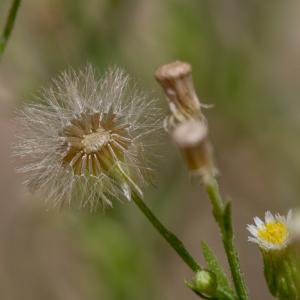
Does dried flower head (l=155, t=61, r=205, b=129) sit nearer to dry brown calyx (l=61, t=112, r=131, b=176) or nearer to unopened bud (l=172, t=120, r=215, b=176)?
unopened bud (l=172, t=120, r=215, b=176)

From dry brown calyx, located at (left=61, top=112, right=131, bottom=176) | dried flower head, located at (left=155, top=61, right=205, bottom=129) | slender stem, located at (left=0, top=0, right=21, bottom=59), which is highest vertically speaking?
slender stem, located at (left=0, top=0, right=21, bottom=59)

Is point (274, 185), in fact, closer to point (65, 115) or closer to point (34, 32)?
point (34, 32)

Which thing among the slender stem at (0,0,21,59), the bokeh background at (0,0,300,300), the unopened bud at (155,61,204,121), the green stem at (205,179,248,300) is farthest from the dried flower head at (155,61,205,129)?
the bokeh background at (0,0,300,300)

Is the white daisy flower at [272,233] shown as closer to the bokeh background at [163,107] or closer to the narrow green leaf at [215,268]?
the narrow green leaf at [215,268]

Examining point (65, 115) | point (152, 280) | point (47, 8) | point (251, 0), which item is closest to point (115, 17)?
point (47, 8)

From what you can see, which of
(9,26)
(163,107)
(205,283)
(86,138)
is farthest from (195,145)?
(163,107)

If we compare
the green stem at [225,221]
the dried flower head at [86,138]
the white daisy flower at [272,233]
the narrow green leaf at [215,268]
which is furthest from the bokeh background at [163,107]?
the green stem at [225,221]

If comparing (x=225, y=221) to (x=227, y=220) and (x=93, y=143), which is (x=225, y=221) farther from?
(x=93, y=143)
